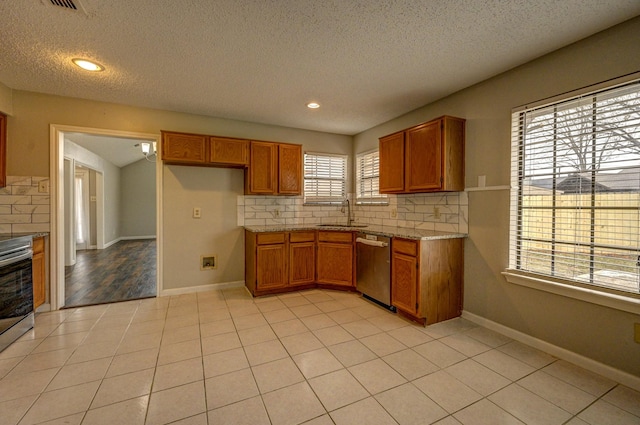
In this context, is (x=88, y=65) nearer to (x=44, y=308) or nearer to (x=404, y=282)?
(x=44, y=308)

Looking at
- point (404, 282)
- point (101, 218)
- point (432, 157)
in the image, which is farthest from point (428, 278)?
point (101, 218)

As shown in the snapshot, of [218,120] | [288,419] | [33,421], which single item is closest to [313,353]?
[288,419]

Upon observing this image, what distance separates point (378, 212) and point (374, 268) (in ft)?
3.62

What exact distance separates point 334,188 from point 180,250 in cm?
243

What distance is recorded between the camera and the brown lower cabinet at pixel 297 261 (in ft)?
11.3

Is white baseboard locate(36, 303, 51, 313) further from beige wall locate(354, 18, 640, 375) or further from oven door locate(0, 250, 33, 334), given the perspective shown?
beige wall locate(354, 18, 640, 375)

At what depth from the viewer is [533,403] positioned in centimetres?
163

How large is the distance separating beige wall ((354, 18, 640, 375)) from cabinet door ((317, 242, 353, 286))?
1.38 meters

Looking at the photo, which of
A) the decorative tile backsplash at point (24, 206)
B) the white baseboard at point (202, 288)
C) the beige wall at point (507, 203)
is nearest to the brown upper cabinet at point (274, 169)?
the white baseboard at point (202, 288)

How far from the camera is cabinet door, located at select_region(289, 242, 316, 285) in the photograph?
142 inches

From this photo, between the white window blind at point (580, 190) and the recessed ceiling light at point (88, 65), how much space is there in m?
3.63

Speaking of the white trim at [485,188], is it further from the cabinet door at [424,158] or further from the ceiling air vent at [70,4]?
the ceiling air vent at [70,4]

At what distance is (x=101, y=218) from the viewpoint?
7.13 m

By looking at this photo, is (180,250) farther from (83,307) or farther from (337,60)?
(337,60)
